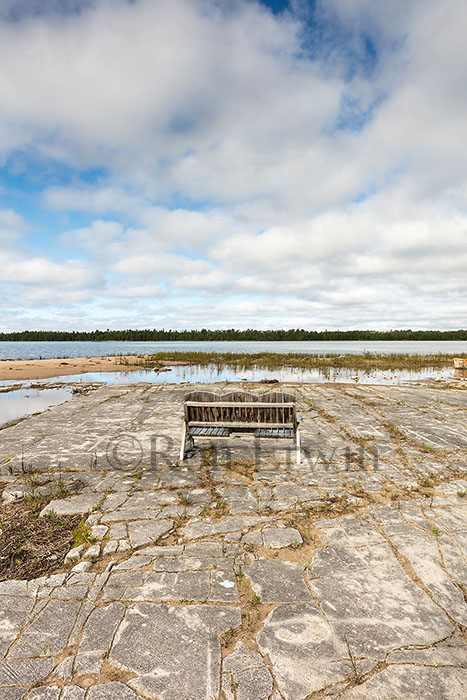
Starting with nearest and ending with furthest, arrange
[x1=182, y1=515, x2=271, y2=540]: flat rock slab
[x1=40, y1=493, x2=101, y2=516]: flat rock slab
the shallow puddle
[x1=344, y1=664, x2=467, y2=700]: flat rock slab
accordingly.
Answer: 1. [x1=344, y1=664, x2=467, y2=700]: flat rock slab
2. [x1=182, y1=515, x2=271, y2=540]: flat rock slab
3. [x1=40, y1=493, x2=101, y2=516]: flat rock slab
4. the shallow puddle

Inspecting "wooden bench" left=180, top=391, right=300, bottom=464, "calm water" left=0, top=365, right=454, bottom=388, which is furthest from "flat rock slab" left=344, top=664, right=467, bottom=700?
"calm water" left=0, top=365, right=454, bottom=388

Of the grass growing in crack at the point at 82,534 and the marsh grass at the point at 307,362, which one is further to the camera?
the marsh grass at the point at 307,362

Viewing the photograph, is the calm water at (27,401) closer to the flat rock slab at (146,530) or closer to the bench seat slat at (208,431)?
the bench seat slat at (208,431)

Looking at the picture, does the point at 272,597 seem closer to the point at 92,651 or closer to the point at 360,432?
the point at 92,651

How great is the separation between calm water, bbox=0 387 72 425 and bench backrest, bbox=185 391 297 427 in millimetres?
6221

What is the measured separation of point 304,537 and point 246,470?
5.91ft

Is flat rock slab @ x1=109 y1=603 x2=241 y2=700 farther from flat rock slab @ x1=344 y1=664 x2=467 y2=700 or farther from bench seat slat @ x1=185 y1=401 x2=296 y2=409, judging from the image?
bench seat slat @ x1=185 y1=401 x2=296 y2=409

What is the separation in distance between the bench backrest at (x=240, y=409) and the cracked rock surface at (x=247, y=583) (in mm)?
600

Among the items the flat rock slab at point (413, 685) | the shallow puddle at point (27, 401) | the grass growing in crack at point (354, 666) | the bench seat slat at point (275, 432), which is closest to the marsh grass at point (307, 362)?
the shallow puddle at point (27, 401)

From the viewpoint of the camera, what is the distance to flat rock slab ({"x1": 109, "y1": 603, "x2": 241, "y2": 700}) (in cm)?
192

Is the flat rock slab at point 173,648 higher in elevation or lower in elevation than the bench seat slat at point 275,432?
lower

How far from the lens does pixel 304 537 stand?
335 cm

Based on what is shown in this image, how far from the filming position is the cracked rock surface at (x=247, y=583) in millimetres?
1970

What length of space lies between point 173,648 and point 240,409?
354cm
